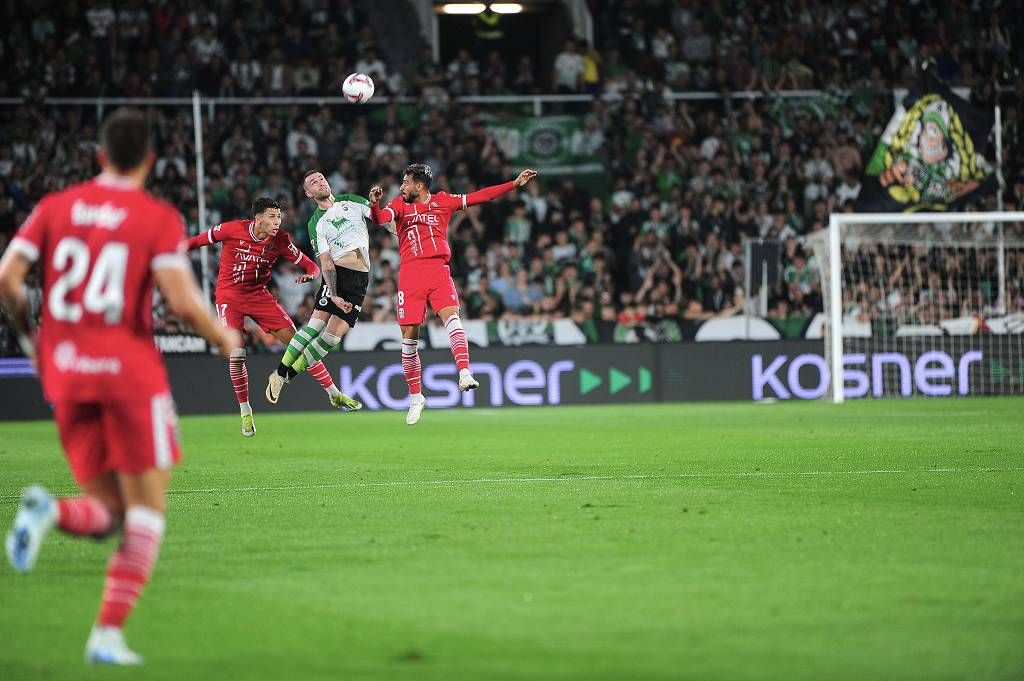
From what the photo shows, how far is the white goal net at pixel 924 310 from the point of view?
22.5 metres

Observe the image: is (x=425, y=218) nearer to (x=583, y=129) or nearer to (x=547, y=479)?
(x=547, y=479)

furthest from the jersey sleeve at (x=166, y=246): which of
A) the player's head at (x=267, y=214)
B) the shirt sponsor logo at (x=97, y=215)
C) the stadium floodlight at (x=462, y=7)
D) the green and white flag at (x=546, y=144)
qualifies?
the stadium floodlight at (x=462, y=7)

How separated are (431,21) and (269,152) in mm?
6142

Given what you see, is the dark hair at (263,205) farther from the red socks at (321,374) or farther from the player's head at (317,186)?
the red socks at (321,374)

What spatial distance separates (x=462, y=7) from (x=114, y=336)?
84.8 feet

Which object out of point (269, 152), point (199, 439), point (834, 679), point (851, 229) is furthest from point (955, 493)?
point (269, 152)

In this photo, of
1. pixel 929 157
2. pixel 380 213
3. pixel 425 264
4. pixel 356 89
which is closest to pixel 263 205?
pixel 380 213

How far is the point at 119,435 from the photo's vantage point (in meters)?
4.98

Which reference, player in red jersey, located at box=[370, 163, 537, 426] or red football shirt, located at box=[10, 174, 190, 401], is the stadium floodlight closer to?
player in red jersey, located at box=[370, 163, 537, 426]

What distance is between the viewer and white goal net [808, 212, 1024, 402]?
22.5 meters

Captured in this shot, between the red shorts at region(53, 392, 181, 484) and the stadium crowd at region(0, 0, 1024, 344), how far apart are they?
18.0m

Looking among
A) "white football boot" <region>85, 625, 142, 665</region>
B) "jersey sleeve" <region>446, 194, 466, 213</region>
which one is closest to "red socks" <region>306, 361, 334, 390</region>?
"jersey sleeve" <region>446, 194, 466, 213</region>

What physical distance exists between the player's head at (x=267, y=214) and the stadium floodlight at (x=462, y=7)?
1548 cm

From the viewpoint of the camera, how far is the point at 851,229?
960 inches
